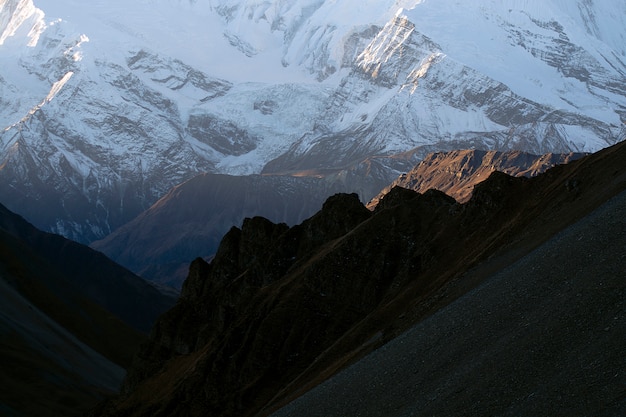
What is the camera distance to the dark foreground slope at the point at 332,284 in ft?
217

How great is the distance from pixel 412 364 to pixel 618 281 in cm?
1237

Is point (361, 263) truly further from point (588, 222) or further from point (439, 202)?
point (588, 222)

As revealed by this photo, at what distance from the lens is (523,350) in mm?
41531

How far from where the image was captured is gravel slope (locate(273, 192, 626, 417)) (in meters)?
36.6

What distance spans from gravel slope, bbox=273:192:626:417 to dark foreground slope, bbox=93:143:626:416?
A: 1880 millimetres

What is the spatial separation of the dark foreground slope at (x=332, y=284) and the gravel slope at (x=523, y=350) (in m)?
1.88

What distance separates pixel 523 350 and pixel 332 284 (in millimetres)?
48300

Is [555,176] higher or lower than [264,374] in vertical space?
higher

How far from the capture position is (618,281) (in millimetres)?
41906

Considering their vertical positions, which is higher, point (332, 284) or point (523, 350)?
point (332, 284)

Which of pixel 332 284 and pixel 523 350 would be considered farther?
pixel 332 284

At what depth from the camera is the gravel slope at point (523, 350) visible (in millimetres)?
36594

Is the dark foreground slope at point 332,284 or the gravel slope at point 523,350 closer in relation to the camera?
the gravel slope at point 523,350

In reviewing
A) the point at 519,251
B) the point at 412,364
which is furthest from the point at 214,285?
the point at 412,364
